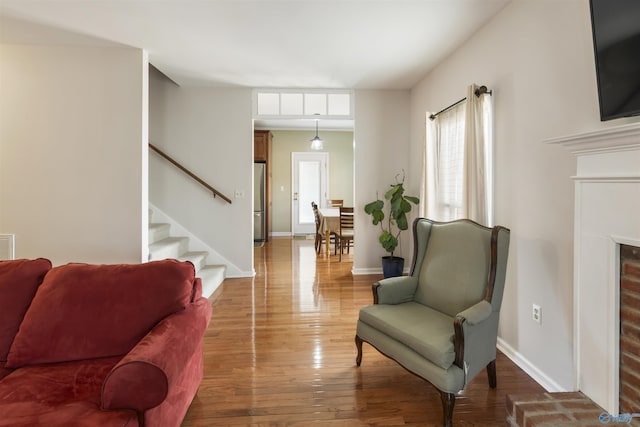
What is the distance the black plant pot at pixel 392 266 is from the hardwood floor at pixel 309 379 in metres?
0.88

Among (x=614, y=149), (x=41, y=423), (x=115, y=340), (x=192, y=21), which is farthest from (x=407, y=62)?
(x=41, y=423)

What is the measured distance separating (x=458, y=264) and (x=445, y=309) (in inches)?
12.3

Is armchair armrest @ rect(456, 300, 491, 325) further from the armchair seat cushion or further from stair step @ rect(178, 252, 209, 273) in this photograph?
stair step @ rect(178, 252, 209, 273)

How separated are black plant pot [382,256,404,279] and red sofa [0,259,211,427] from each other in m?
2.86

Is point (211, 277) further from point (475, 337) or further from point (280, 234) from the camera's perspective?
point (280, 234)

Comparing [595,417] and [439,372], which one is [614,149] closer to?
[595,417]

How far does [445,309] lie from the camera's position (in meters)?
2.07

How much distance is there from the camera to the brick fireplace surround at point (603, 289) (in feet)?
4.25

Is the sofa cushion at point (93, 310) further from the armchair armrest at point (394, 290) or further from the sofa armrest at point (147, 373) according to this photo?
the armchair armrest at point (394, 290)

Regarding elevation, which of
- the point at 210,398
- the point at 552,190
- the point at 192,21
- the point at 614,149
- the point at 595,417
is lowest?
the point at 210,398

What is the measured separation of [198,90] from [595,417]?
4.79 m

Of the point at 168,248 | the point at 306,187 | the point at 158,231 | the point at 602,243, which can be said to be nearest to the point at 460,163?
the point at 602,243

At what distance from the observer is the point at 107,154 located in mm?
2986

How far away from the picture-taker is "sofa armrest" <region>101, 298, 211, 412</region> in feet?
3.60
